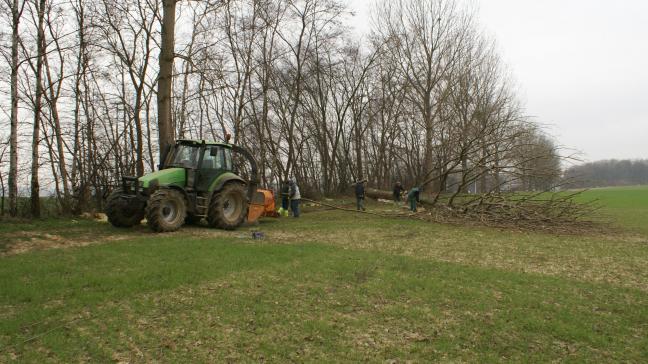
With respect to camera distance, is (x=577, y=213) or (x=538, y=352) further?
(x=577, y=213)

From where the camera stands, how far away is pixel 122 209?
37.5 ft

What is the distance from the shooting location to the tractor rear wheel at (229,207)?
488 inches

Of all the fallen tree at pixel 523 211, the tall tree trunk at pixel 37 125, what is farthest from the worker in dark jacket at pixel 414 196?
the tall tree trunk at pixel 37 125

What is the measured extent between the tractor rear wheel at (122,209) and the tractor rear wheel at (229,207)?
180 cm

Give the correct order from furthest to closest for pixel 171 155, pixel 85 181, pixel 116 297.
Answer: pixel 85 181, pixel 171 155, pixel 116 297

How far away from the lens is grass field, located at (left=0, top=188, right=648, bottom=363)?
4.63m

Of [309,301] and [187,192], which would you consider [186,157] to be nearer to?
[187,192]

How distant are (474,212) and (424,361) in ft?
39.5

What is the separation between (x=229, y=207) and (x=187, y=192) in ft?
5.21

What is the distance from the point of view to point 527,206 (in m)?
15.5

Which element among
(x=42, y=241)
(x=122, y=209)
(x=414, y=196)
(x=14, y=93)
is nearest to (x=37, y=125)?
(x=14, y=93)

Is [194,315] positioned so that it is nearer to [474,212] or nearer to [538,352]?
[538,352]

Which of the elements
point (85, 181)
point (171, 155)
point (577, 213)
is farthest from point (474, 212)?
point (85, 181)

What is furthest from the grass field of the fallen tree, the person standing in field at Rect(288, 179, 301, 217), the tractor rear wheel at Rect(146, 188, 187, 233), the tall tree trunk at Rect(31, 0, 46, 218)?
the person standing in field at Rect(288, 179, 301, 217)
